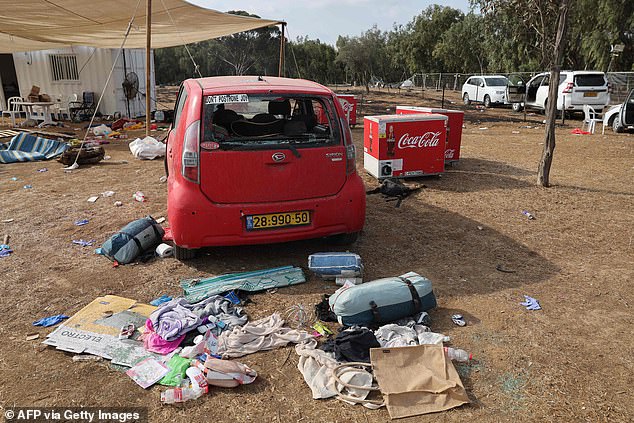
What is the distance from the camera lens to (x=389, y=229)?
589 centimetres

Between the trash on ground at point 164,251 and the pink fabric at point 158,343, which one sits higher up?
the trash on ground at point 164,251

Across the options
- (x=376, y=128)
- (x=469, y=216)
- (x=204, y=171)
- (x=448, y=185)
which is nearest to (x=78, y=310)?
(x=204, y=171)

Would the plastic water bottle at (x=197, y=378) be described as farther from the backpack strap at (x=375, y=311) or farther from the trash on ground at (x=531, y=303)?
the trash on ground at (x=531, y=303)

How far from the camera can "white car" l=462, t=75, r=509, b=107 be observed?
24.8m

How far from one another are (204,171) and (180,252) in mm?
967

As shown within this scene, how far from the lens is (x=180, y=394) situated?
9.29ft

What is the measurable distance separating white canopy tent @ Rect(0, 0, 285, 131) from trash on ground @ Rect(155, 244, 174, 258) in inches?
254

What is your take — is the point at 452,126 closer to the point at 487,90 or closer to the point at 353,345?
the point at 353,345

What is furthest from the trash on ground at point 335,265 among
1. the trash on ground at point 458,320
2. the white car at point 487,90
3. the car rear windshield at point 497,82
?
the car rear windshield at point 497,82

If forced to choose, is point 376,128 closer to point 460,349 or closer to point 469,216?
point 469,216

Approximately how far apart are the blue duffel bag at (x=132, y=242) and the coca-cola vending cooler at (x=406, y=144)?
420cm

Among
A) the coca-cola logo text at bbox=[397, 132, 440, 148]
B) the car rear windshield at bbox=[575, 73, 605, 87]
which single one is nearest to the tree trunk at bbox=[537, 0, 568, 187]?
the coca-cola logo text at bbox=[397, 132, 440, 148]

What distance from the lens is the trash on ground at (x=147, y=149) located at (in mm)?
10688

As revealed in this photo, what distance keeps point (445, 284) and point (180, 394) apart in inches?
101
